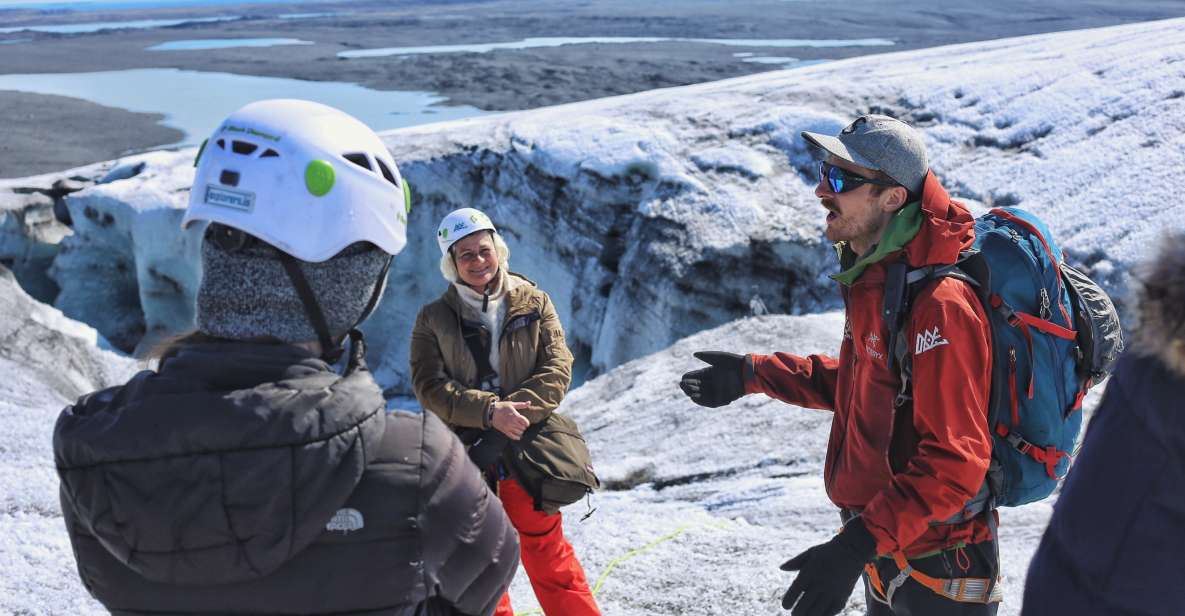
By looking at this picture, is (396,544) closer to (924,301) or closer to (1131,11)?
(924,301)

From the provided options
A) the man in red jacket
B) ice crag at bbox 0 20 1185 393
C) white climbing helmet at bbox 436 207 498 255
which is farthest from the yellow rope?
ice crag at bbox 0 20 1185 393

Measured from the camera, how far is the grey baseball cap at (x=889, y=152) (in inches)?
88.6

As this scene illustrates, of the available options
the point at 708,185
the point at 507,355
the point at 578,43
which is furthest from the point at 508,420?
the point at 578,43

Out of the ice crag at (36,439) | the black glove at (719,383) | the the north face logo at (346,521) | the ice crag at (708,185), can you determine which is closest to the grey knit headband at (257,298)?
the the north face logo at (346,521)

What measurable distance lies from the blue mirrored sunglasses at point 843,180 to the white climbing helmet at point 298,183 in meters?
1.21

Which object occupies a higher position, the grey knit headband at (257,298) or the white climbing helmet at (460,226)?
the grey knit headband at (257,298)

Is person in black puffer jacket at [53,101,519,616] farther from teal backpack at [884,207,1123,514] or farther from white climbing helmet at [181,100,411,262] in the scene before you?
teal backpack at [884,207,1123,514]

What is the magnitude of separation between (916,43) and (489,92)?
19.5 metres

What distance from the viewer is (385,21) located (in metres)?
63.8

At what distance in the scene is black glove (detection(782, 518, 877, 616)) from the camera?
2027 mm

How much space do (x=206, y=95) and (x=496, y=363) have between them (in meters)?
31.7

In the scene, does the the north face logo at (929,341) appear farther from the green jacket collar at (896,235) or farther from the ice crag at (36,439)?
the ice crag at (36,439)

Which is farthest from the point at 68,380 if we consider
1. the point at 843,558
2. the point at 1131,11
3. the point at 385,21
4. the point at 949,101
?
the point at 385,21

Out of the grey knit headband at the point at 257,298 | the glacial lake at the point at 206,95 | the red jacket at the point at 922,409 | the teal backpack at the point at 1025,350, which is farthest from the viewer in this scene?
the glacial lake at the point at 206,95
